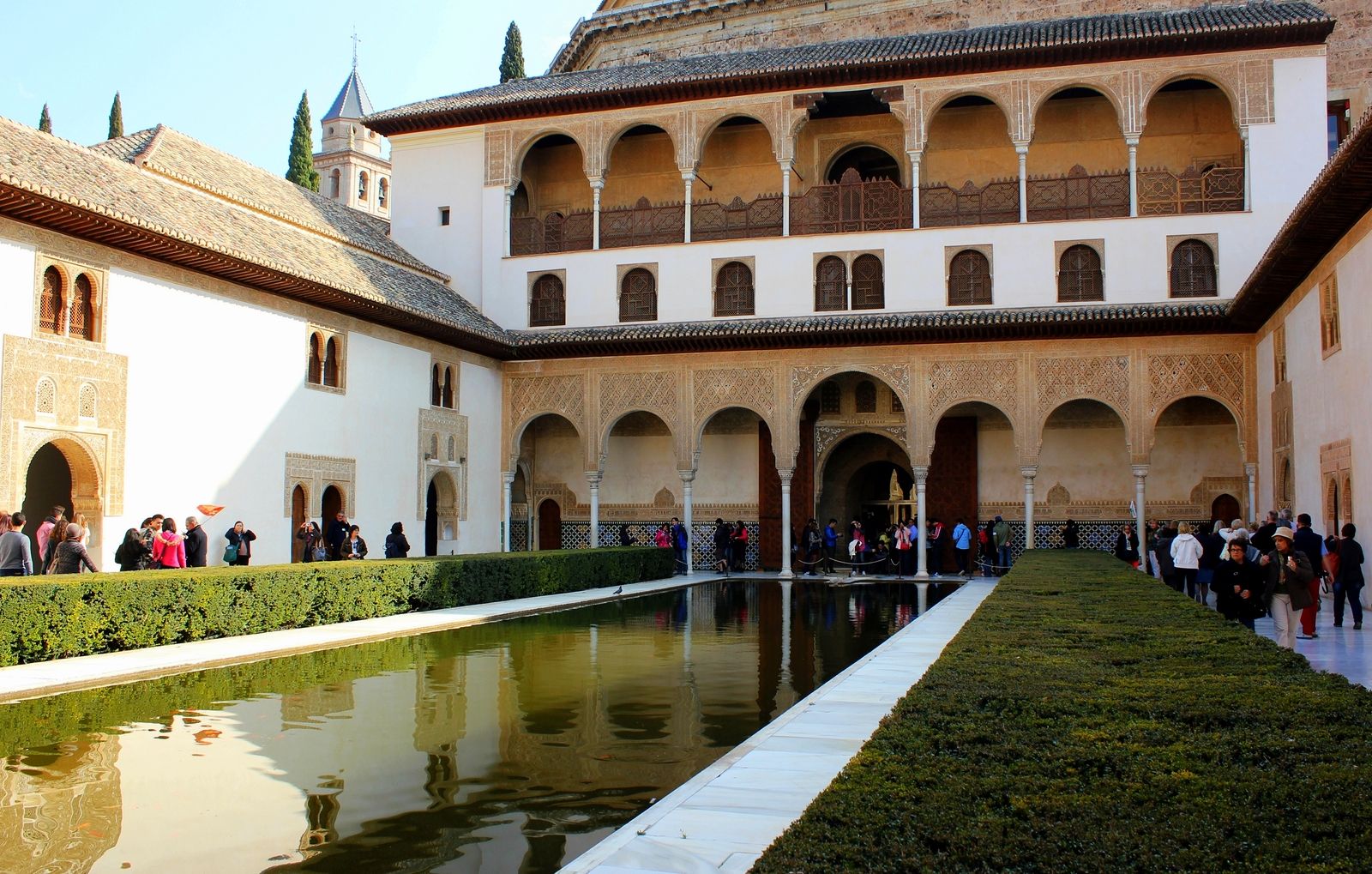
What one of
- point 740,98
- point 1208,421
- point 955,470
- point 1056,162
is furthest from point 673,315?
point 1208,421

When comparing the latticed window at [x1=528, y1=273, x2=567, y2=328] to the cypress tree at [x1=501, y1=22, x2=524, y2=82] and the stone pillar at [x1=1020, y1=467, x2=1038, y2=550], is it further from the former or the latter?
the cypress tree at [x1=501, y1=22, x2=524, y2=82]

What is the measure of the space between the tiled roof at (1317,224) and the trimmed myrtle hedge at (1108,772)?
685cm

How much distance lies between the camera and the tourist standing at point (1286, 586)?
31.0 feet

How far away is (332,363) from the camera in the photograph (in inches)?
760

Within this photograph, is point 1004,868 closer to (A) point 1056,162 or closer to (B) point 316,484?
(B) point 316,484

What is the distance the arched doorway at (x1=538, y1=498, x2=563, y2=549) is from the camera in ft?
87.3

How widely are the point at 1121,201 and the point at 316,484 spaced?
1509 centimetres

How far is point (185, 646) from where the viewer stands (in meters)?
10.8

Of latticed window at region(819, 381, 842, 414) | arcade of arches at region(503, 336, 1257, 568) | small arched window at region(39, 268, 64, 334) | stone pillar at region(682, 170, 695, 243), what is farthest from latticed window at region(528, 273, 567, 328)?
small arched window at region(39, 268, 64, 334)

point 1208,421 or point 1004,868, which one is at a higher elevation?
point 1208,421

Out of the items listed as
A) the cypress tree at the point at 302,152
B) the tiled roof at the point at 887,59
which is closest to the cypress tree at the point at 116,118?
the cypress tree at the point at 302,152

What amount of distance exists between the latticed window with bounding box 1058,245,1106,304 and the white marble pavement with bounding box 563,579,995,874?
1512 centimetres

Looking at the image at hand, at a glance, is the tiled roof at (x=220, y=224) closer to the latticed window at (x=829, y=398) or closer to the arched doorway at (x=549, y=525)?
the arched doorway at (x=549, y=525)

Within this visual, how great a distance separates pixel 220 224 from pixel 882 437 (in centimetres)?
1380
